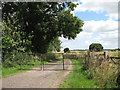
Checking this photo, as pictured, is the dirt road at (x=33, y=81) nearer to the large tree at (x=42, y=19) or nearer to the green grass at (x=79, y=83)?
the green grass at (x=79, y=83)

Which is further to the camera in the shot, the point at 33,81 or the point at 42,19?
the point at 42,19

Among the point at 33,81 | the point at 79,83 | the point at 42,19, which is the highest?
the point at 42,19

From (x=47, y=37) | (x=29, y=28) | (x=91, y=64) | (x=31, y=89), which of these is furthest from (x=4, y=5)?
(x=31, y=89)

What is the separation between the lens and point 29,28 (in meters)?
28.7

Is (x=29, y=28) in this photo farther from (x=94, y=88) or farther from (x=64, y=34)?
(x=94, y=88)

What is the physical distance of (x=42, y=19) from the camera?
28.6 m

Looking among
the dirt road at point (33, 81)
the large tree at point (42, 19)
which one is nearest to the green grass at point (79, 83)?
the dirt road at point (33, 81)

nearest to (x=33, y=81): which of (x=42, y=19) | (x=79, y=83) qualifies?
(x=79, y=83)

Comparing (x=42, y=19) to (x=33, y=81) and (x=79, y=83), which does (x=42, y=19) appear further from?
(x=79, y=83)

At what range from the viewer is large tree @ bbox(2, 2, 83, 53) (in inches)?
1073

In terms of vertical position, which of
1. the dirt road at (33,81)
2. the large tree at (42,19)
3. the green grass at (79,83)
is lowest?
the dirt road at (33,81)

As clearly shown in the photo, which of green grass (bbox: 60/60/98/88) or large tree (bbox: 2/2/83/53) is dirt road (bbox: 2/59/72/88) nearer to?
green grass (bbox: 60/60/98/88)

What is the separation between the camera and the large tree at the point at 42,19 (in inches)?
1073

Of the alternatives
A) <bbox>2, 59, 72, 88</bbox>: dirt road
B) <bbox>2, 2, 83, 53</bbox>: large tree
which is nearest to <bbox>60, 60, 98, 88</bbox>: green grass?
<bbox>2, 59, 72, 88</bbox>: dirt road
